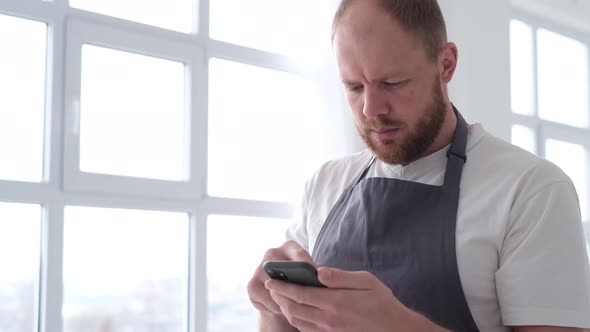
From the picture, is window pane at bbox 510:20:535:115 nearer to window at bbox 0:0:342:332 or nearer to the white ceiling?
the white ceiling

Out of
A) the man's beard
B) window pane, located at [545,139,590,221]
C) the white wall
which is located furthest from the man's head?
window pane, located at [545,139,590,221]

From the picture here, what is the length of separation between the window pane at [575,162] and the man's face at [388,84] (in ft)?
11.4

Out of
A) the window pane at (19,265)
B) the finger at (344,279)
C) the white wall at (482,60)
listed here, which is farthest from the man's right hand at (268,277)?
the white wall at (482,60)

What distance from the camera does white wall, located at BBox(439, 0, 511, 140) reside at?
12.3 feet

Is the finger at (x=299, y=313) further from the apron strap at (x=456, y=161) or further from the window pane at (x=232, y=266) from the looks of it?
the window pane at (x=232, y=266)

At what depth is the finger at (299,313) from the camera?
4.38 feet

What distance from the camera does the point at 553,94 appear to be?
16.3 feet

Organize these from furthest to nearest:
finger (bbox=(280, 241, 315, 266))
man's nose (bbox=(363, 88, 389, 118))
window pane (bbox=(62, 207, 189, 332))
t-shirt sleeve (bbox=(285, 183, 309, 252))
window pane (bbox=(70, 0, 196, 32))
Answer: window pane (bbox=(70, 0, 196, 32)) → window pane (bbox=(62, 207, 189, 332)) → t-shirt sleeve (bbox=(285, 183, 309, 252)) → man's nose (bbox=(363, 88, 389, 118)) → finger (bbox=(280, 241, 315, 266))

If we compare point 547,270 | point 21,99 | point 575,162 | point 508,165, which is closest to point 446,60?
point 508,165

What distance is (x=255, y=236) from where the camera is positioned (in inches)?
132

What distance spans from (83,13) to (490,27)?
2.06 meters

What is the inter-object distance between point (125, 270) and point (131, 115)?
0.56 m

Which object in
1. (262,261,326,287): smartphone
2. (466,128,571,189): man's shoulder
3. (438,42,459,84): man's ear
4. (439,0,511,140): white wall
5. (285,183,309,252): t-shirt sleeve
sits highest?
(439,0,511,140): white wall

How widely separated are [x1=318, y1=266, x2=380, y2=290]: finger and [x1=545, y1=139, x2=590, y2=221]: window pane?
3796 millimetres
